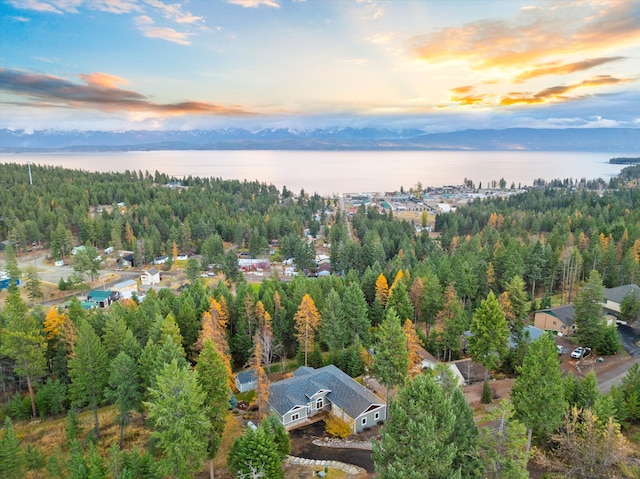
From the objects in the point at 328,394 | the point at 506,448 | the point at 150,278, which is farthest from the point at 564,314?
the point at 150,278

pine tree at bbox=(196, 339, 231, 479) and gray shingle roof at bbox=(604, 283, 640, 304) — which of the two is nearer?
pine tree at bbox=(196, 339, 231, 479)

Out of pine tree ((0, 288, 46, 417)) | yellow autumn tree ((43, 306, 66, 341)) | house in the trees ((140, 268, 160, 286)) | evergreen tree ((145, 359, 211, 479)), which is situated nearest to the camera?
evergreen tree ((145, 359, 211, 479))

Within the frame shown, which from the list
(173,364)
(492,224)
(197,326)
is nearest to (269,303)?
(197,326)

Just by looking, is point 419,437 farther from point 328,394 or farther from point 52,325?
point 52,325

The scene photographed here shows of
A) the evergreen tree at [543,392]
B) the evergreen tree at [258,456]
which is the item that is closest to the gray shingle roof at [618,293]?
the evergreen tree at [543,392]

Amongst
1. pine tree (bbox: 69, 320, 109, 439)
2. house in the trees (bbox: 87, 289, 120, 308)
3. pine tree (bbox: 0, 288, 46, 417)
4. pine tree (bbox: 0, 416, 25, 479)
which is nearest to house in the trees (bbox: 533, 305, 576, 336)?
pine tree (bbox: 69, 320, 109, 439)

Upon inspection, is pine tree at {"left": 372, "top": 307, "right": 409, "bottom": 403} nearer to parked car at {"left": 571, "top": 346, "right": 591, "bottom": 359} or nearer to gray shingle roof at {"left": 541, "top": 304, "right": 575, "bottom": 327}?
parked car at {"left": 571, "top": 346, "right": 591, "bottom": 359}
